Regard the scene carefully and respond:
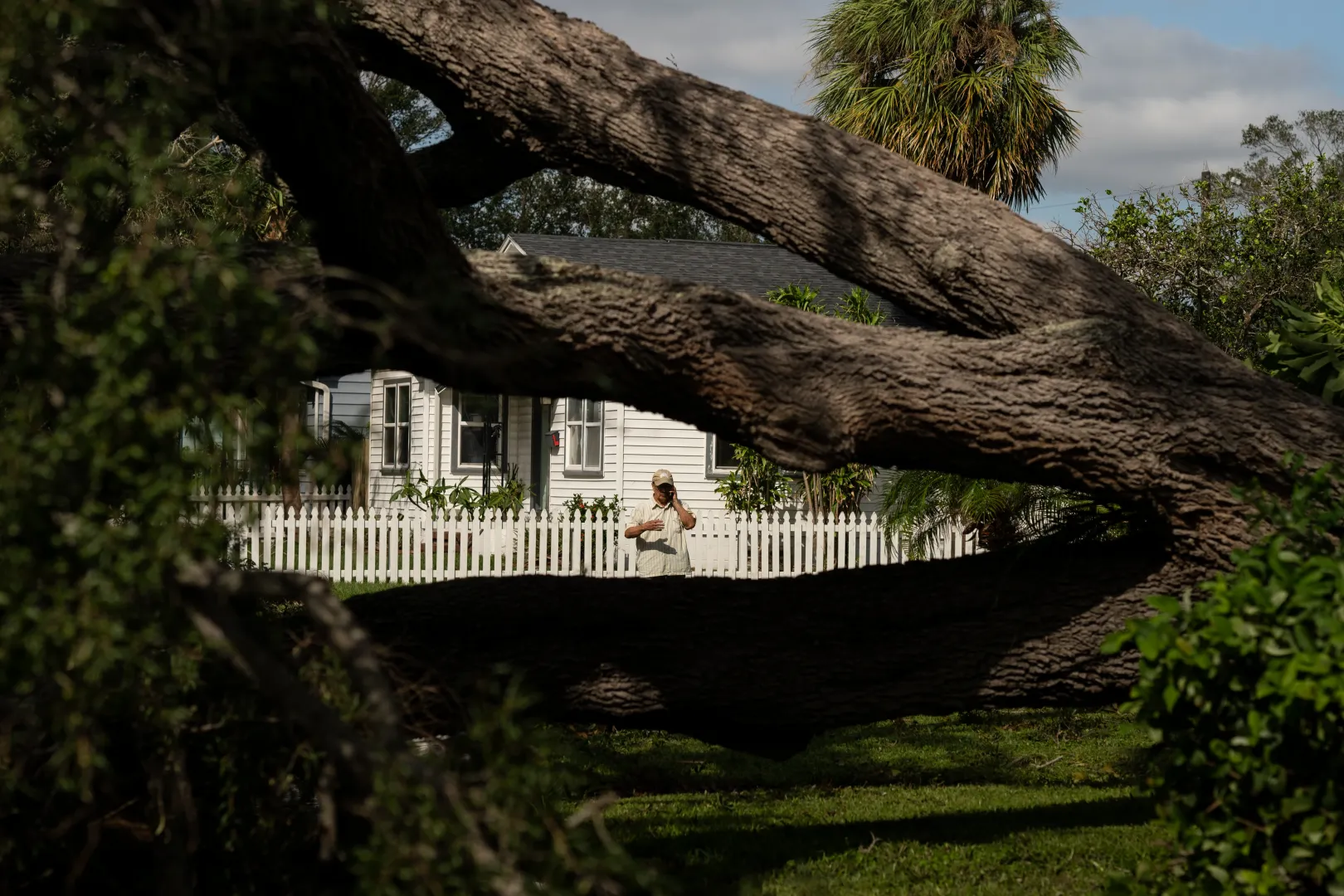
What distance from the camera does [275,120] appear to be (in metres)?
4.13

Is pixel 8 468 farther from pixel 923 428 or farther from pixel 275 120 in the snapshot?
pixel 923 428

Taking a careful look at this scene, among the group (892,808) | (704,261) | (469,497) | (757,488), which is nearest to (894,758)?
(892,808)

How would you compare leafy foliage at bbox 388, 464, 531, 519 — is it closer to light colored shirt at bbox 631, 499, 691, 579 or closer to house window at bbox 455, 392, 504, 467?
house window at bbox 455, 392, 504, 467

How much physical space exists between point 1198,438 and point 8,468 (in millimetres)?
4343

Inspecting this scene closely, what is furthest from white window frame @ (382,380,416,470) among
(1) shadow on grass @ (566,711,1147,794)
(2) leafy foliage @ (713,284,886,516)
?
(1) shadow on grass @ (566,711,1147,794)

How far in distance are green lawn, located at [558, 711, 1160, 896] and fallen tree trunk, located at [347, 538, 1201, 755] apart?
66cm

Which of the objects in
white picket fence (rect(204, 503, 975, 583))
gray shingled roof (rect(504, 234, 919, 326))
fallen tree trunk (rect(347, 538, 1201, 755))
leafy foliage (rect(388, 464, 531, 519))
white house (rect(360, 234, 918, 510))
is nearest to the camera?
fallen tree trunk (rect(347, 538, 1201, 755))

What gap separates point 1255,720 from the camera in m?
3.95

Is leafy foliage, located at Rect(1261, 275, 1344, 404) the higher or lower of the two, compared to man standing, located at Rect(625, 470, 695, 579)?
higher

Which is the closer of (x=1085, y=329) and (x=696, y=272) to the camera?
(x=1085, y=329)

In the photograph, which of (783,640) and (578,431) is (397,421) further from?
(783,640)

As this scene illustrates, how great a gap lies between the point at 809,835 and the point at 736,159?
3.24m

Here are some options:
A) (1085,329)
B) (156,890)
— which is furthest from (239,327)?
(1085,329)

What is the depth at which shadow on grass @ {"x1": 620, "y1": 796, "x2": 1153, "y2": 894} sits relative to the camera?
20.2 feet
